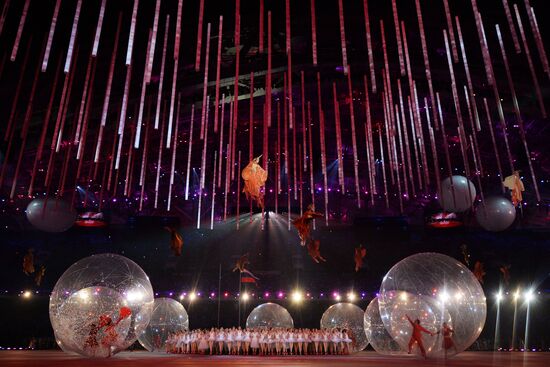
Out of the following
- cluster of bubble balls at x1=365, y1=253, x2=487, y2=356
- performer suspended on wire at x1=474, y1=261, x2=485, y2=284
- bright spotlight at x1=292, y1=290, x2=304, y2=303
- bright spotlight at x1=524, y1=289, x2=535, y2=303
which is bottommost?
cluster of bubble balls at x1=365, y1=253, x2=487, y2=356

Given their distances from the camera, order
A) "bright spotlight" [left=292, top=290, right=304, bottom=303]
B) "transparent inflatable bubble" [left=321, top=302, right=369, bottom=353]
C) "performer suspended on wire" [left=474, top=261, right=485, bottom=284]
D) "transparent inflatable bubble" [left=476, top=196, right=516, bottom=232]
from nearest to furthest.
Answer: "transparent inflatable bubble" [left=476, top=196, right=516, bottom=232]
"transparent inflatable bubble" [left=321, top=302, right=369, bottom=353]
"performer suspended on wire" [left=474, top=261, right=485, bottom=284]
"bright spotlight" [left=292, top=290, right=304, bottom=303]

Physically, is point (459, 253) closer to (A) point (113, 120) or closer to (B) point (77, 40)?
(A) point (113, 120)

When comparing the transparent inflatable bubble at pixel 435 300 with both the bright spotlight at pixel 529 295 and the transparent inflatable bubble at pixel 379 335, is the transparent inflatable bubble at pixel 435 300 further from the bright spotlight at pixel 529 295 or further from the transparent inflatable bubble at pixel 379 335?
the bright spotlight at pixel 529 295

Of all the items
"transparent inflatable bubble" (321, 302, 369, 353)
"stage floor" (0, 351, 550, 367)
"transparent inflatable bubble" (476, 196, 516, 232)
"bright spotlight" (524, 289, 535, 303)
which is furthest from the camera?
"bright spotlight" (524, 289, 535, 303)

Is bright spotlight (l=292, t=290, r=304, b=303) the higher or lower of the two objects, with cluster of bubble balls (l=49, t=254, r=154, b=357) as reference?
higher

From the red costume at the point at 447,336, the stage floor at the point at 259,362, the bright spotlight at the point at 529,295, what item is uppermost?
the bright spotlight at the point at 529,295

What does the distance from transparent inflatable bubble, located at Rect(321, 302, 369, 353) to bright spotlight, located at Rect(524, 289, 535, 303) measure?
27.8ft

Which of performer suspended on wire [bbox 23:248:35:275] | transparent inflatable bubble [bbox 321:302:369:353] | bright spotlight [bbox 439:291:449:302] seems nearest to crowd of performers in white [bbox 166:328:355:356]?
transparent inflatable bubble [bbox 321:302:369:353]

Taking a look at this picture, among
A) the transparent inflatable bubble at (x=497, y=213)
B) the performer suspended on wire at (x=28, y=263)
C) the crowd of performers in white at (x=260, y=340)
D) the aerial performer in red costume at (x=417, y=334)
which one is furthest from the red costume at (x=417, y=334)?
the performer suspended on wire at (x=28, y=263)

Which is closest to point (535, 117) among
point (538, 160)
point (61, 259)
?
point (538, 160)

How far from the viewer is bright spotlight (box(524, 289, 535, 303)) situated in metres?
19.1

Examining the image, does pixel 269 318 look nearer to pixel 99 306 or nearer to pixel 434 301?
pixel 99 306

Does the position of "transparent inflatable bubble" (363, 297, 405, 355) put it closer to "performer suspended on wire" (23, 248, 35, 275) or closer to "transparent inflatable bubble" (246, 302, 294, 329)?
"transparent inflatable bubble" (246, 302, 294, 329)

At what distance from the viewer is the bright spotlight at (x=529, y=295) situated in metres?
19.1
